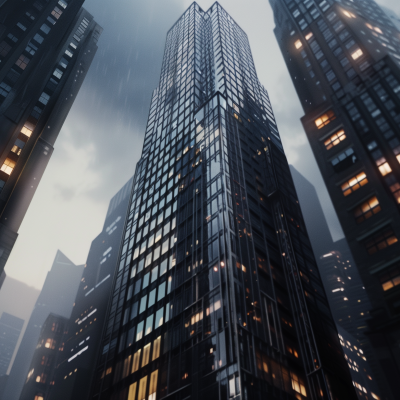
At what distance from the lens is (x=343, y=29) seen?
71375 mm

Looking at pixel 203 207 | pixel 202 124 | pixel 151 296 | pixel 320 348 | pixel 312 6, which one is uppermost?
pixel 312 6

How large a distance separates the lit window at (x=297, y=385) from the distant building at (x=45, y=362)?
4794 inches

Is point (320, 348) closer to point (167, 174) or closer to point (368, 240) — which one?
point (368, 240)

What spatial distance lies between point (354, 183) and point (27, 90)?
169ft

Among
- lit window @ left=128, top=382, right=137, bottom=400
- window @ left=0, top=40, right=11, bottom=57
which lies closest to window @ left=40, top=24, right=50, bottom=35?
window @ left=0, top=40, right=11, bottom=57

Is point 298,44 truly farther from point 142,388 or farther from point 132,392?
point 132,392

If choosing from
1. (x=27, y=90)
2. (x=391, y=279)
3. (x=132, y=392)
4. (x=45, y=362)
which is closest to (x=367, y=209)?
(x=391, y=279)

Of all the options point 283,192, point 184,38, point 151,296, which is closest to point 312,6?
point 184,38

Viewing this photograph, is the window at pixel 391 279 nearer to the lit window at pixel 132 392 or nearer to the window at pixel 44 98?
the lit window at pixel 132 392

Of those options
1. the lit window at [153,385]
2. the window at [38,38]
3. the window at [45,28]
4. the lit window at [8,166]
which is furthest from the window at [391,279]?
the window at [45,28]

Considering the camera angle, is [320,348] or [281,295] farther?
[281,295]

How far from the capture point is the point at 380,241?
41594mm

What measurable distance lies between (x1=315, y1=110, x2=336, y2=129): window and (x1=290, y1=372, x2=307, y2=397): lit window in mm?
38036

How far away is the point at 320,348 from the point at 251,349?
1197 centimetres
